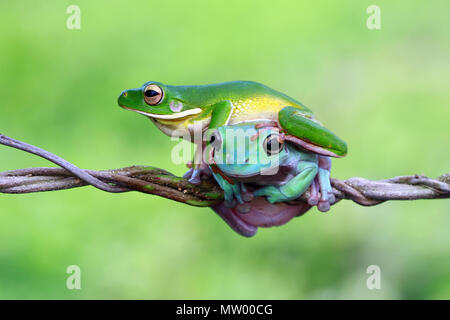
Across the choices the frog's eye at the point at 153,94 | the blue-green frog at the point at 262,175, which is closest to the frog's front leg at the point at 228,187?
the blue-green frog at the point at 262,175

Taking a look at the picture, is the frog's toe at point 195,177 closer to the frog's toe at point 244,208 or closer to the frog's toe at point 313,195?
the frog's toe at point 244,208

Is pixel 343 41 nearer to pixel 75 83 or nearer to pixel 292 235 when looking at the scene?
pixel 292 235

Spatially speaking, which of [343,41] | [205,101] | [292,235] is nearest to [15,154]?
[292,235]

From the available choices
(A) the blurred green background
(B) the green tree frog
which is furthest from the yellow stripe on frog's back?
(A) the blurred green background

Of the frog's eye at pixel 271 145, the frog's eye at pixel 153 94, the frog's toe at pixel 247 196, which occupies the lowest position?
the frog's toe at pixel 247 196

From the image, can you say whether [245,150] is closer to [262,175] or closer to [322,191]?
[262,175]

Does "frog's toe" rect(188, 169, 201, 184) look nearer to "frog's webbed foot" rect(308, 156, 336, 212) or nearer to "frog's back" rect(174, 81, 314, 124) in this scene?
"frog's back" rect(174, 81, 314, 124)
